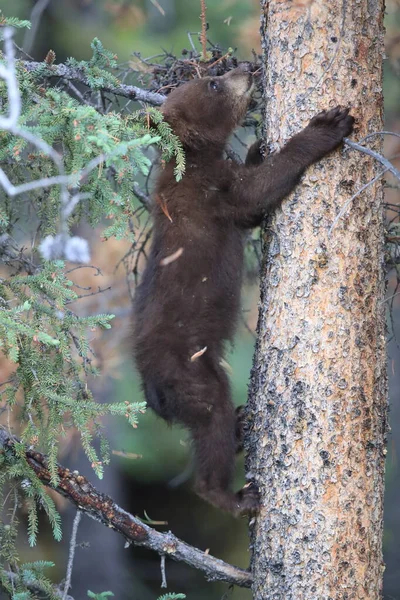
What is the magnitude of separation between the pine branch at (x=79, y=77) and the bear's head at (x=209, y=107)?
0.29ft

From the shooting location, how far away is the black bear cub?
3.70 metres

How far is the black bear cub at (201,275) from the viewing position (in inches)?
146

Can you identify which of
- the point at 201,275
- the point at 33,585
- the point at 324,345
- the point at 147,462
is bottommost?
the point at 33,585

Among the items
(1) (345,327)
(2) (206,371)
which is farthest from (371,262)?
(2) (206,371)

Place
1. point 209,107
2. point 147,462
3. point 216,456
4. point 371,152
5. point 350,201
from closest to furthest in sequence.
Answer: point 371,152 < point 350,201 < point 216,456 < point 209,107 < point 147,462

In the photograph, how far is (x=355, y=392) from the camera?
314cm

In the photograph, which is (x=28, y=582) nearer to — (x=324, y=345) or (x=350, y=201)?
(x=324, y=345)

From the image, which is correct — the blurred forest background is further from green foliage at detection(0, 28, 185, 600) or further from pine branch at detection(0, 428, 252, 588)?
pine branch at detection(0, 428, 252, 588)

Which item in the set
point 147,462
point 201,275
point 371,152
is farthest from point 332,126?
point 147,462

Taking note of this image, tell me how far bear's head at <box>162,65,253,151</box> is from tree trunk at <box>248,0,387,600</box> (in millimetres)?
779

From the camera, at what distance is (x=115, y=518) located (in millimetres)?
3250

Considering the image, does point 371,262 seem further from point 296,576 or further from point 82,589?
point 82,589

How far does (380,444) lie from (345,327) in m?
0.55

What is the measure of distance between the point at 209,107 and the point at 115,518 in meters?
2.35
